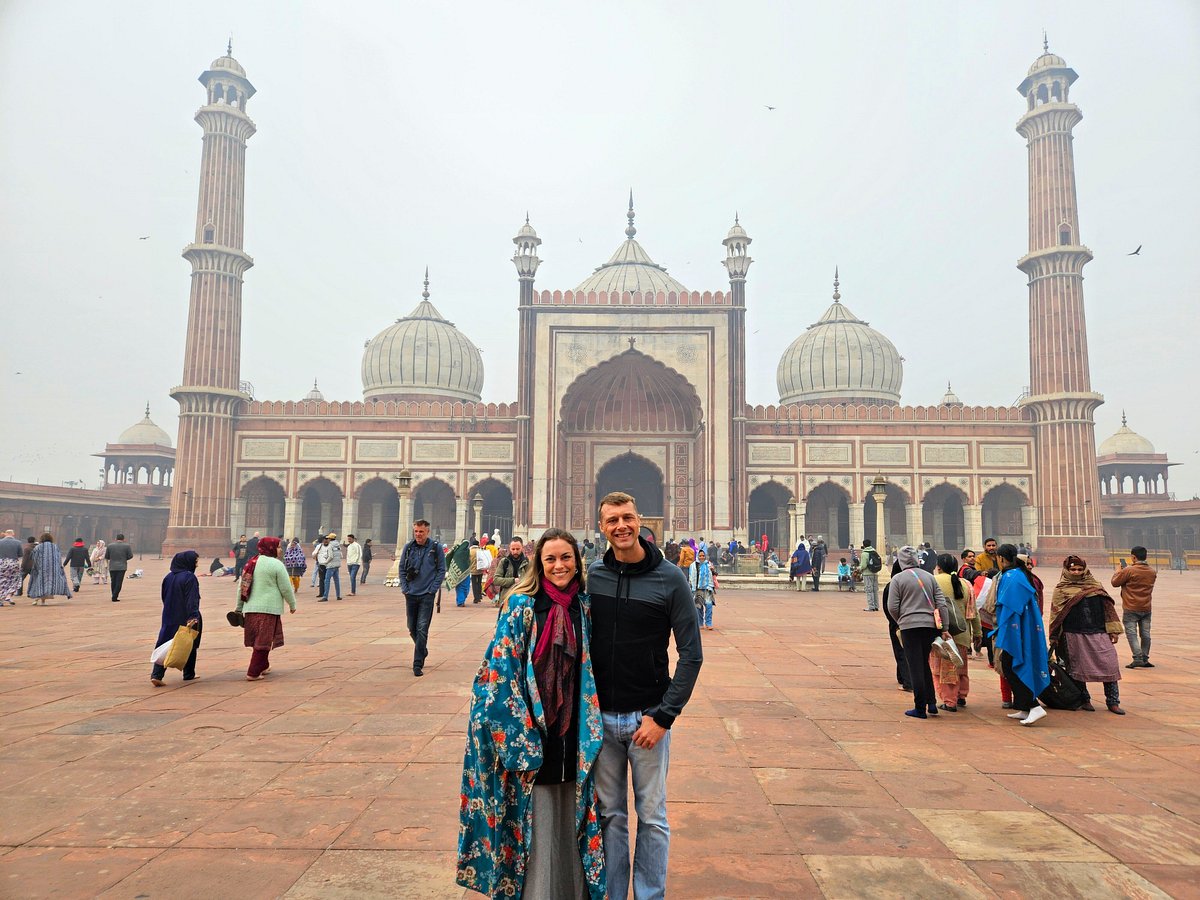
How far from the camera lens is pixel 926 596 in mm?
5414

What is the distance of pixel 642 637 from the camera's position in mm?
2469

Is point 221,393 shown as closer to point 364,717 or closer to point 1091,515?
point 364,717

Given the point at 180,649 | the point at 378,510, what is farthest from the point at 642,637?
the point at 378,510

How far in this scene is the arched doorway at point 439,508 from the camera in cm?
3203

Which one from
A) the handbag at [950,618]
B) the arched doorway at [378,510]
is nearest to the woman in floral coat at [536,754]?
the handbag at [950,618]

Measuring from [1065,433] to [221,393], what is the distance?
31043 millimetres

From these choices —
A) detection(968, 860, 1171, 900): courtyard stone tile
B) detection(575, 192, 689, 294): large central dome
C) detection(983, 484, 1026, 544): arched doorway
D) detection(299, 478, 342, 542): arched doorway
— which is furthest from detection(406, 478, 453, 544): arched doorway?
detection(968, 860, 1171, 900): courtyard stone tile

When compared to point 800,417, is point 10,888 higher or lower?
lower

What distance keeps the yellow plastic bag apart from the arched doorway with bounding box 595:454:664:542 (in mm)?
24472

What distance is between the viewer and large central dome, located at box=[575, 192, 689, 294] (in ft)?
114

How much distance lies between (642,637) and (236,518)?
3060 centimetres

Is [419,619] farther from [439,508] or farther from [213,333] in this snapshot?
[213,333]

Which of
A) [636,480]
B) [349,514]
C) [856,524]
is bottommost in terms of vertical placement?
[856,524]

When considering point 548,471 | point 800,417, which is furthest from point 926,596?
point 800,417
